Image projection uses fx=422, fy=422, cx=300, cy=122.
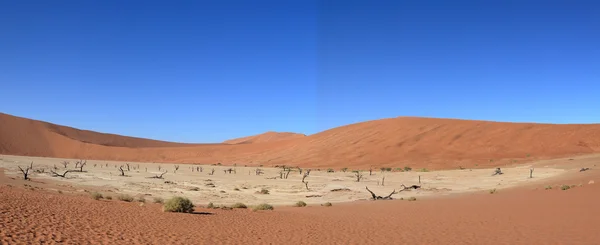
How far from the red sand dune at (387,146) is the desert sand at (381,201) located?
38cm

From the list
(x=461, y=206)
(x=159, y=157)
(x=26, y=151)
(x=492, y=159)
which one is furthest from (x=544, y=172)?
(x=26, y=151)

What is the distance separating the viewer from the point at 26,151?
280 feet

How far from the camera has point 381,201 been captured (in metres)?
23.9

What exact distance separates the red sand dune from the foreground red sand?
101 feet

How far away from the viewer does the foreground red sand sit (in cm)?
1045

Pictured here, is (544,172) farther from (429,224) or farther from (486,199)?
(429,224)

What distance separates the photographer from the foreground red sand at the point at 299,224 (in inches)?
412

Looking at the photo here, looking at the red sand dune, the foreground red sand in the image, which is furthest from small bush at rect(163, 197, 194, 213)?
the red sand dune

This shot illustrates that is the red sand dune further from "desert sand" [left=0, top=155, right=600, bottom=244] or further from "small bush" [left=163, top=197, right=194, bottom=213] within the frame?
"small bush" [left=163, top=197, right=194, bottom=213]

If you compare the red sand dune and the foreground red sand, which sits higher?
the red sand dune

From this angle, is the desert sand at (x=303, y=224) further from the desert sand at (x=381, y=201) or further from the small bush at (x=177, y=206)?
the small bush at (x=177, y=206)

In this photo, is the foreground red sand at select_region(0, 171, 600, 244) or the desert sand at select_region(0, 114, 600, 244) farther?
the desert sand at select_region(0, 114, 600, 244)

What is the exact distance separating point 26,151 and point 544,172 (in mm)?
90689

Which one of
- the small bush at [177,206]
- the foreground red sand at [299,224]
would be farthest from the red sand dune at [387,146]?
the small bush at [177,206]
